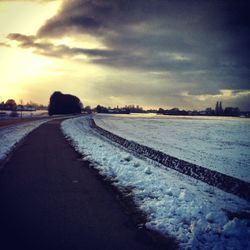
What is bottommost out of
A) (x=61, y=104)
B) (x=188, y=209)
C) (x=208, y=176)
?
(x=208, y=176)

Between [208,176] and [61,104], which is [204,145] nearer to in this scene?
[208,176]

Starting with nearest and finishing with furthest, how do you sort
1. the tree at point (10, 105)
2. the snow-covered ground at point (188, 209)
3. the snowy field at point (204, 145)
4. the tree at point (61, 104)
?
1. the snow-covered ground at point (188, 209)
2. the snowy field at point (204, 145)
3. the tree at point (61, 104)
4. the tree at point (10, 105)

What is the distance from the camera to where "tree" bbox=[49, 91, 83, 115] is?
10200 centimetres

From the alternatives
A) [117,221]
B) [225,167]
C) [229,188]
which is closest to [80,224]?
[117,221]

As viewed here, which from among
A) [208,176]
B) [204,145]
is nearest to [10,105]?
[204,145]

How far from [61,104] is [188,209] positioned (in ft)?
332

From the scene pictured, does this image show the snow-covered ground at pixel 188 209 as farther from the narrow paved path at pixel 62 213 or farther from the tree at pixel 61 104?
the tree at pixel 61 104

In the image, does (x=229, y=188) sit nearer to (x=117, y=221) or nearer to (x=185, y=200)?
(x=185, y=200)

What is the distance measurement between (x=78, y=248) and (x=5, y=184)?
14.6 feet

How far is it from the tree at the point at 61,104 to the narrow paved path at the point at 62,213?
95371 millimetres

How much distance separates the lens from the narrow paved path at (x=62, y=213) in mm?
4496

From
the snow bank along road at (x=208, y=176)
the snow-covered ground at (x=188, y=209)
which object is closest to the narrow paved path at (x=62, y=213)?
the snow-covered ground at (x=188, y=209)

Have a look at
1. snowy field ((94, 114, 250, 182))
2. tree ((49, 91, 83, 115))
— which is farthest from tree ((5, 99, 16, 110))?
snowy field ((94, 114, 250, 182))

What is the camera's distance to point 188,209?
6.13 m
